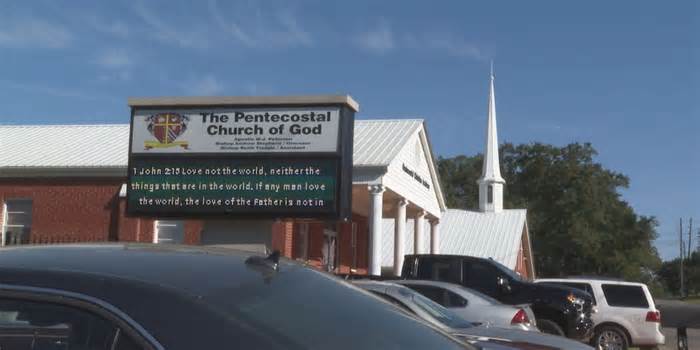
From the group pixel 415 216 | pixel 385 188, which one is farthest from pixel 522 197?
pixel 385 188

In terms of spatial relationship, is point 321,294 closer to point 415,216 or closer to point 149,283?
point 149,283

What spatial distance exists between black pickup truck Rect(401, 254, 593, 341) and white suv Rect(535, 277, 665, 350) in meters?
1.63

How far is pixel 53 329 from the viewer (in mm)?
2762

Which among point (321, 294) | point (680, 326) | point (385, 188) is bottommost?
point (680, 326)

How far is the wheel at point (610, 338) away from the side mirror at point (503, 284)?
2.75m

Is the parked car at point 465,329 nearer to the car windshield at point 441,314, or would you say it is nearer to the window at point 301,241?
the car windshield at point 441,314

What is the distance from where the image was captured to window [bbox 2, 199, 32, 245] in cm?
2803

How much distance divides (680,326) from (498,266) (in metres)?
5.01

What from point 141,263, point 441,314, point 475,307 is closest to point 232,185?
point 475,307

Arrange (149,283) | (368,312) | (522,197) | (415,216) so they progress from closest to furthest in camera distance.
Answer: (149,283) → (368,312) → (415,216) → (522,197)

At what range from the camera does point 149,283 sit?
9.50ft

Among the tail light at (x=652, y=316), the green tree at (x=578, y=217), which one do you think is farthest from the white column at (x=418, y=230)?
the green tree at (x=578, y=217)

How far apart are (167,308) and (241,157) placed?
16.4m

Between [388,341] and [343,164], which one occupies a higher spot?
[343,164]
